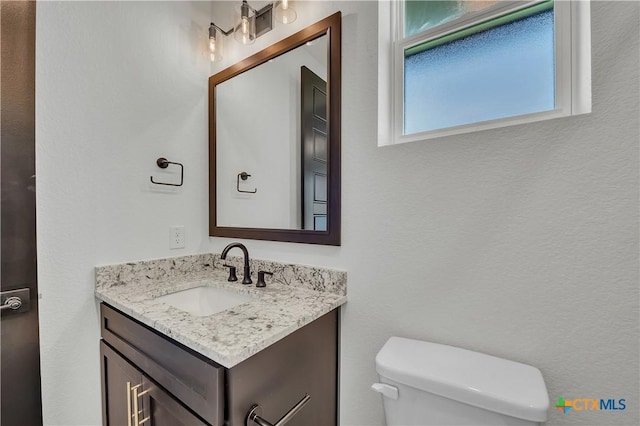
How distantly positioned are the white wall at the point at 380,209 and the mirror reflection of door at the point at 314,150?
10 centimetres

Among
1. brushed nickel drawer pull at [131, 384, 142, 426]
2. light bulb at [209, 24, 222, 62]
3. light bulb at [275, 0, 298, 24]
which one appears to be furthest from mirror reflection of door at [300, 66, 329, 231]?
brushed nickel drawer pull at [131, 384, 142, 426]

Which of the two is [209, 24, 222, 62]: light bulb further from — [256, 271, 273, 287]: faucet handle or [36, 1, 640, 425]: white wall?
[256, 271, 273, 287]: faucet handle

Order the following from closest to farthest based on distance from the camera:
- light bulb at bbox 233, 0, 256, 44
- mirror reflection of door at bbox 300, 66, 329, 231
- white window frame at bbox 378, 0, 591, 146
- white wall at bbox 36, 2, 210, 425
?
white window frame at bbox 378, 0, 591, 146, white wall at bbox 36, 2, 210, 425, mirror reflection of door at bbox 300, 66, 329, 231, light bulb at bbox 233, 0, 256, 44

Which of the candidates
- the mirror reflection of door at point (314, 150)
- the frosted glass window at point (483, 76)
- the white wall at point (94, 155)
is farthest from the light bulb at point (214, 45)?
the frosted glass window at point (483, 76)

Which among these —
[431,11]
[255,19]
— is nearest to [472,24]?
[431,11]

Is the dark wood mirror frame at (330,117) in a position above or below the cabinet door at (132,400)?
above

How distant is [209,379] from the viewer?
657mm

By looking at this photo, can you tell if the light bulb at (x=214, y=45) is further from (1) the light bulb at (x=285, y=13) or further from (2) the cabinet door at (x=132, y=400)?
(2) the cabinet door at (x=132, y=400)

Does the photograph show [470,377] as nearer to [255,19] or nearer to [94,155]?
[94,155]

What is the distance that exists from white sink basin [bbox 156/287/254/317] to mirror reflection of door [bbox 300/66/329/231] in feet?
1.51

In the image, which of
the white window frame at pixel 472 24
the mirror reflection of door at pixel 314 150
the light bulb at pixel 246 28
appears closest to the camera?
the white window frame at pixel 472 24

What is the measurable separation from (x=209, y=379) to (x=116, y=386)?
2.23ft

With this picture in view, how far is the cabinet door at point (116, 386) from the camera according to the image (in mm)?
929

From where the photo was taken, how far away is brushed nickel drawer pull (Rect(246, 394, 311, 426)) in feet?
2.21
